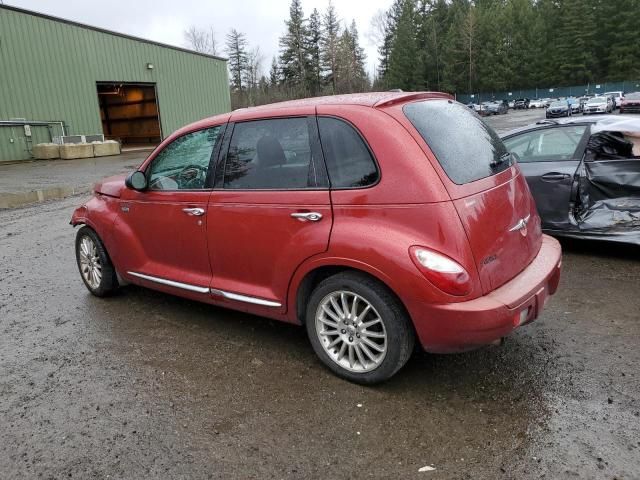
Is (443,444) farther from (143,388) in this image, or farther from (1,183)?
(1,183)

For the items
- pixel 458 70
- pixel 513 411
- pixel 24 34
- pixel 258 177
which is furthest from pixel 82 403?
pixel 458 70

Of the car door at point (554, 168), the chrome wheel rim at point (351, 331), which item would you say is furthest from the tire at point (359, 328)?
the car door at point (554, 168)

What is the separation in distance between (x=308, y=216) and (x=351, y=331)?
Answer: 793mm

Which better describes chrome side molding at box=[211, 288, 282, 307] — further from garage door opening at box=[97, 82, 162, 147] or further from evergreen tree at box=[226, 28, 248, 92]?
evergreen tree at box=[226, 28, 248, 92]

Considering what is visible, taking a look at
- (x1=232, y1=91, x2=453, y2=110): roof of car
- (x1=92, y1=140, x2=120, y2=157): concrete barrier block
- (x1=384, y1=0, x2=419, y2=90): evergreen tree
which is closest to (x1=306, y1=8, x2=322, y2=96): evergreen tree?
(x1=384, y1=0, x2=419, y2=90): evergreen tree

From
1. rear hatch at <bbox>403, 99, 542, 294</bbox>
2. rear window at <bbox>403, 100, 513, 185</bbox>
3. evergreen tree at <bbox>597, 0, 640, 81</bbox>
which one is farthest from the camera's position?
evergreen tree at <bbox>597, 0, 640, 81</bbox>

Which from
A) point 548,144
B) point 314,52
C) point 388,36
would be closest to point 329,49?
point 314,52

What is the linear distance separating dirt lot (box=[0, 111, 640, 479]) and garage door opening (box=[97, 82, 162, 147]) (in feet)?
101

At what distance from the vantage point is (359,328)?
3217 mm

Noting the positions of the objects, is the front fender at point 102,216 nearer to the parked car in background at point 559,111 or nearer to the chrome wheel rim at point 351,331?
the chrome wheel rim at point 351,331

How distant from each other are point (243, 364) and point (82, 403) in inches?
42.1

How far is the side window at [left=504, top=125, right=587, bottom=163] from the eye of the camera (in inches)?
229

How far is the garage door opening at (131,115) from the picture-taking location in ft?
112

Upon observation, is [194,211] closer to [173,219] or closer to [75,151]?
[173,219]
